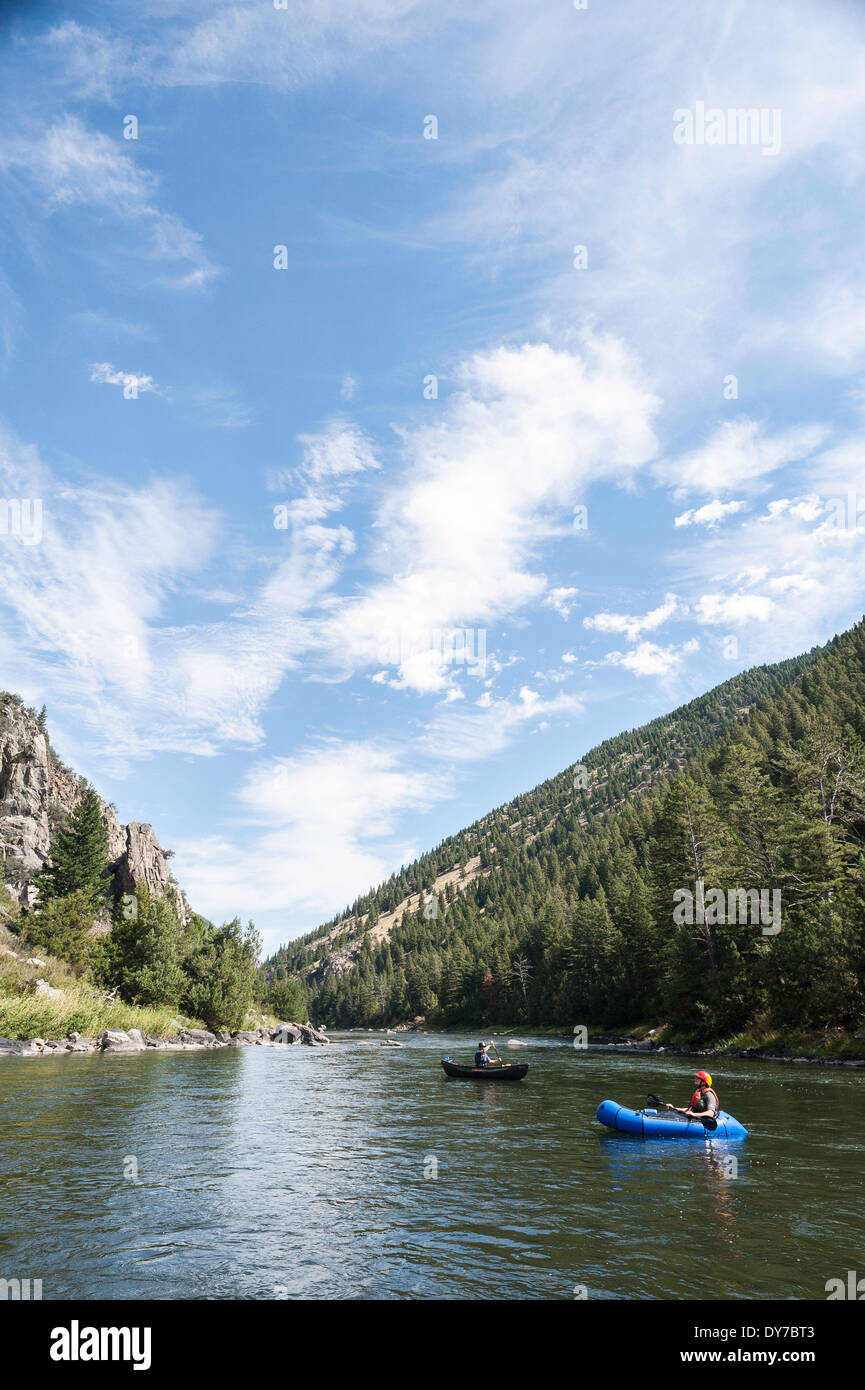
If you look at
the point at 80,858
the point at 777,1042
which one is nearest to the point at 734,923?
the point at 777,1042

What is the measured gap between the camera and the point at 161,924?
67.9 m

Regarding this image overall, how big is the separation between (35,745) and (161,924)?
120 ft

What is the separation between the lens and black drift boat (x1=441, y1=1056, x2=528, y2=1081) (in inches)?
1426

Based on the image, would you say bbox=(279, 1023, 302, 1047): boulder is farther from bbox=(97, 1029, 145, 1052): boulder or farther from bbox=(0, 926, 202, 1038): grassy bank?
bbox=(97, 1029, 145, 1052): boulder

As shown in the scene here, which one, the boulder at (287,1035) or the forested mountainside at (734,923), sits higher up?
the forested mountainside at (734,923)

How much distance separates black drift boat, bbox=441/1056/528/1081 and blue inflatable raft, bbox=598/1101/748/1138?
14.5 metres

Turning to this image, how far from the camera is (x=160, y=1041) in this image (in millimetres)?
58062

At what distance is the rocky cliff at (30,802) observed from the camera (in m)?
82.1

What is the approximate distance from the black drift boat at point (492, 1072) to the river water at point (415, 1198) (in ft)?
20.2

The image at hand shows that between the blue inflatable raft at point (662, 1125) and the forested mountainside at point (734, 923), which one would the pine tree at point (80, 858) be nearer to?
the forested mountainside at point (734, 923)

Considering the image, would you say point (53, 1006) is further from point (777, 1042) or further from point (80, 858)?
point (777, 1042)

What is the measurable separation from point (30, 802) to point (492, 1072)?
71671 mm

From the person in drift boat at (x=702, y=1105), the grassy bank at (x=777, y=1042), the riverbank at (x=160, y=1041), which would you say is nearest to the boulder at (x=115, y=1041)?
the riverbank at (x=160, y=1041)
